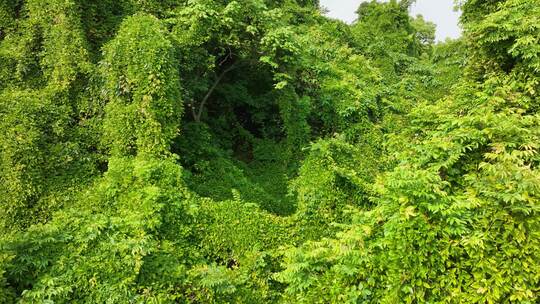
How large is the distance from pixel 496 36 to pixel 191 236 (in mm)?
6077

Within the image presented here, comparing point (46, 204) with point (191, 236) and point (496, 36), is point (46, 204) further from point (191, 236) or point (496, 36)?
point (496, 36)

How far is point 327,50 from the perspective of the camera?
44.5 feet

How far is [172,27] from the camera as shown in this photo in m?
9.56

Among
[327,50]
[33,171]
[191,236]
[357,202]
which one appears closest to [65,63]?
[33,171]

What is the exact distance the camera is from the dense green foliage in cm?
399

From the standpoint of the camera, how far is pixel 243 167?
11.5m

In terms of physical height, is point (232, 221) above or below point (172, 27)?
below

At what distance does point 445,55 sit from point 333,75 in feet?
38.3

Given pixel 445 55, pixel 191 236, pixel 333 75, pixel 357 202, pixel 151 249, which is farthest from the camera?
pixel 445 55

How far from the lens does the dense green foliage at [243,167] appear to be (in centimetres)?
399

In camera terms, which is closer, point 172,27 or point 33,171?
point 33,171

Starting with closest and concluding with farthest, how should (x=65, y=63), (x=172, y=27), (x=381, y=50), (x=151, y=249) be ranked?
(x=151, y=249), (x=65, y=63), (x=172, y=27), (x=381, y=50)

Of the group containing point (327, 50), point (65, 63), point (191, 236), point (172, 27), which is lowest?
point (191, 236)

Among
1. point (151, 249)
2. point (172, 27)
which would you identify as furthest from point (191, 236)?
point (172, 27)
